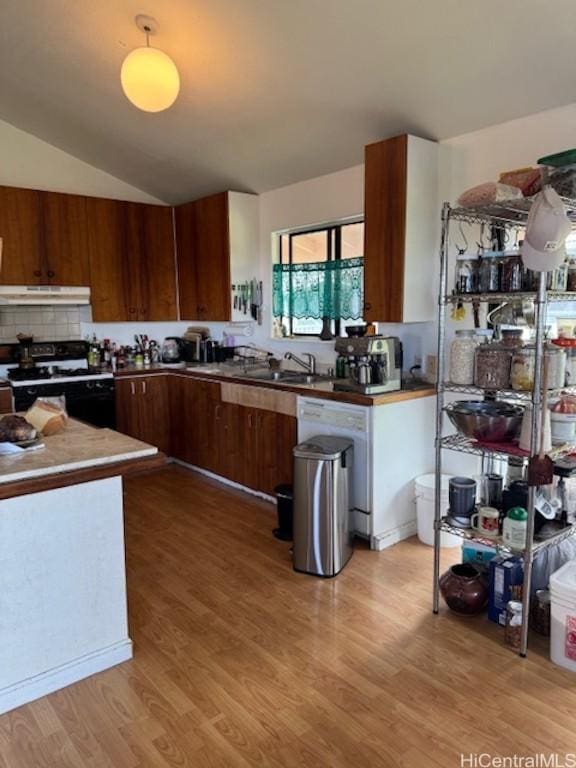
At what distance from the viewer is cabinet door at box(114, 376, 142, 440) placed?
14.7ft

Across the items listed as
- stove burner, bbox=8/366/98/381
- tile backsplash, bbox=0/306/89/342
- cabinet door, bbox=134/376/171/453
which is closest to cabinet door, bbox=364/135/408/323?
cabinet door, bbox=134/376/171/453

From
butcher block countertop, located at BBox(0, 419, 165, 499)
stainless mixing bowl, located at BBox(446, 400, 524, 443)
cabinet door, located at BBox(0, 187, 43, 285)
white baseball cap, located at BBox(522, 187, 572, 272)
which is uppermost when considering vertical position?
cabinet door, located at BBox(0, 187, 43, 285)

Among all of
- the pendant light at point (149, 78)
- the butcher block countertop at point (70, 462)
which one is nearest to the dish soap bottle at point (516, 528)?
the butcher block countertop at point (70, 462)

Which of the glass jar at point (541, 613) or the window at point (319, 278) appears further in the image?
the window at point (319, 278)

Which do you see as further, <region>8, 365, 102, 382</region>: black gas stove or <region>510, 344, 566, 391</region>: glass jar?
<region>8, 365, 102, 382</region>: black gas stove

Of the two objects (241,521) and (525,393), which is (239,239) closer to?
(241,521)

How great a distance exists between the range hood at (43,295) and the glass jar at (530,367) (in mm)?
3593

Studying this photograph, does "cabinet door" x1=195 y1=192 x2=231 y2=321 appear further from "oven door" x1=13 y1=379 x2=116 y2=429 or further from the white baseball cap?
the white baseball cap

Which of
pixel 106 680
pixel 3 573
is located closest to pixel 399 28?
pixel 3 573

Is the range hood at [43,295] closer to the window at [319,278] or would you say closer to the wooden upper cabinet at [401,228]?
the window at [319,278]

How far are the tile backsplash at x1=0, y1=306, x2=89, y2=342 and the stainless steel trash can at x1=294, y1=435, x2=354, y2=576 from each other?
2.87 metres

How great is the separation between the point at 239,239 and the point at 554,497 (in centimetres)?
316

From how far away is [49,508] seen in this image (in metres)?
1.92

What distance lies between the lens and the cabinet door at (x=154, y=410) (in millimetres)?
4602
